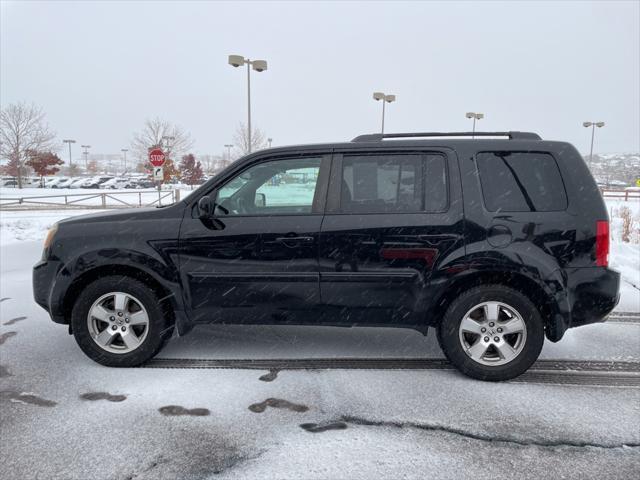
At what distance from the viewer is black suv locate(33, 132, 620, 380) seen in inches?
149

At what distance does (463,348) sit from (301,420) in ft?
4.65

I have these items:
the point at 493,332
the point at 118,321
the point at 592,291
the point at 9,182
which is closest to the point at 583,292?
the point at 592,291

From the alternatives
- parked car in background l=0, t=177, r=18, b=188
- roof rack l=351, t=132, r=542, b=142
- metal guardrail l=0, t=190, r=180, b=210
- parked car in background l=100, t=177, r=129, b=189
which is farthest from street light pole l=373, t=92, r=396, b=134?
parked car in background l=0, t=177, r=18, b=188

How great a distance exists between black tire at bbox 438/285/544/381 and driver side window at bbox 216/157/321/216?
4.78 ft

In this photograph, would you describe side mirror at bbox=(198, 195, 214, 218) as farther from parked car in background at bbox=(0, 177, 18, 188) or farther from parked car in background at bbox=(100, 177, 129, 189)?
parked car in background at bbox=(0, 177, 18, 188)

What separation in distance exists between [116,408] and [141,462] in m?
0.76

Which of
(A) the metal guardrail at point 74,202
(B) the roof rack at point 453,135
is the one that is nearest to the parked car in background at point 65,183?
(A) the metal guardrail at point 74,202

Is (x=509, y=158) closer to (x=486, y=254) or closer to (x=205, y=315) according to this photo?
(x=486, y=254)

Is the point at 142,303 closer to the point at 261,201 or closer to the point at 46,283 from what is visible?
the point at 46,283

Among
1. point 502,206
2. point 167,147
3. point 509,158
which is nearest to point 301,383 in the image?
point 502,206

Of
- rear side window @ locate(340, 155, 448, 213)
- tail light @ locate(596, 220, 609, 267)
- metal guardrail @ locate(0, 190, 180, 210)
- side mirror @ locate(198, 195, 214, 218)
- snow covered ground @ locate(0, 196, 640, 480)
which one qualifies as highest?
rear side window @ locate(340, 155, 448, 213)

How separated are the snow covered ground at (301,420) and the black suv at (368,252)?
379 millimetres

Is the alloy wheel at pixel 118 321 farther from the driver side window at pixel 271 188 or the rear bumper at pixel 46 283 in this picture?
the driver side window at pixel 271 188

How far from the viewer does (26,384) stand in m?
3.87
